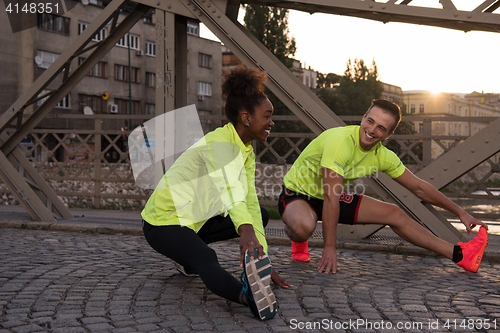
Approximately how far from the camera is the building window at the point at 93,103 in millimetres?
43000

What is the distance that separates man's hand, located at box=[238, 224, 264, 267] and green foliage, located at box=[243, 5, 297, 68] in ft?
119

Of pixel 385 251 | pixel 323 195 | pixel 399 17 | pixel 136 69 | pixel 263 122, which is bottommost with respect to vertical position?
pixel 385 251

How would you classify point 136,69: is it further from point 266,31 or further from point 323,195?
point 323,195

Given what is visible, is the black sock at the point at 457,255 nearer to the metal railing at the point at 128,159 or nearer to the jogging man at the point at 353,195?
the jogging man at the point at 353,195

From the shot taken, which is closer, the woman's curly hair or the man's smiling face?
the woman's curly hair

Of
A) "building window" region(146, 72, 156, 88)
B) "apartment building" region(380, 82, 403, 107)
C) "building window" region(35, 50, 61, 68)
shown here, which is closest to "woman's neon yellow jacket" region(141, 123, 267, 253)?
"building window" region(35, 50, 61, 68)

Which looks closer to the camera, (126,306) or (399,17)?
(126,306)

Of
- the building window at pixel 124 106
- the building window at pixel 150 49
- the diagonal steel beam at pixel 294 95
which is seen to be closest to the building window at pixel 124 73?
the building window at pixel 124 106

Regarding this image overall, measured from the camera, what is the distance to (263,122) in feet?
12.3

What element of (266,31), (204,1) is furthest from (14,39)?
(204,1)

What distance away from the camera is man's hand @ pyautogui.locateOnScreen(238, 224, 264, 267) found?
120 inches

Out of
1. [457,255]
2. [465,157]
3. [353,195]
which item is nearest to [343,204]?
[353,195]

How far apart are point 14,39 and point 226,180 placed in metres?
38.8

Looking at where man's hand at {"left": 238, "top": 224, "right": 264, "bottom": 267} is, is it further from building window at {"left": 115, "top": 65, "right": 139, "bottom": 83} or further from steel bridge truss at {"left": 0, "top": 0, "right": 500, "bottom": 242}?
building window at {"left": 115, "top": 65, "right": 139, "bottom": 83}
